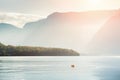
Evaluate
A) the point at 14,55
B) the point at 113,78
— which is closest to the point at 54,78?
the point at 113,78

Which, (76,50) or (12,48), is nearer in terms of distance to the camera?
(12,48)

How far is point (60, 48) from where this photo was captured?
144875mm

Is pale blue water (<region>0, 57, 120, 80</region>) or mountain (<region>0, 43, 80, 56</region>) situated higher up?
mountain (<region>0, 43, 80, 56</region>)

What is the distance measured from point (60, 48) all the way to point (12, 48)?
1997 cm

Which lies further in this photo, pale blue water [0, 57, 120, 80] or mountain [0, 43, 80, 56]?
mountain [0, 43, 80, 56]

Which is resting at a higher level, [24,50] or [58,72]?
[24,50]

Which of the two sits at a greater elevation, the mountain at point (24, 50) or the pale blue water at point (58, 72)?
the mountain at point (24, 50)

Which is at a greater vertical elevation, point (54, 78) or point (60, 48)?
point (60, 48)

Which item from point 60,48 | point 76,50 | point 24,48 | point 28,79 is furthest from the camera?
point 76,50

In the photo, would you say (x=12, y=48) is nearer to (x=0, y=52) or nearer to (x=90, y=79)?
(x=0, y=52)

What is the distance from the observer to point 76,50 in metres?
164

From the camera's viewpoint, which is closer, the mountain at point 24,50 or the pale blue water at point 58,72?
the pale blue water at point 58,72

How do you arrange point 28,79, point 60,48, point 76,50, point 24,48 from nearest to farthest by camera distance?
point 28,79, point 24,48, point 60,48, point 76,50

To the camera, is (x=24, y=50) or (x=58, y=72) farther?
(x=24, y=50)
